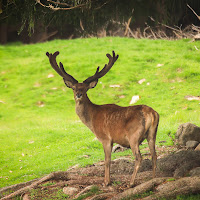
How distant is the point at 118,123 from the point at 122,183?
1220 mm

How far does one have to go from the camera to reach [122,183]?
312 inches

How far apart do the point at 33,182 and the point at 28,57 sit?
15435 mm

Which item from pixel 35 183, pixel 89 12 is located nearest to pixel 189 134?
pixel 89 12

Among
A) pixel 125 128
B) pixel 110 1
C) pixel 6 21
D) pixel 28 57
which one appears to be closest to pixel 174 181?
pixel 125 128

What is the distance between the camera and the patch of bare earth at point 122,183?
22.3 ft

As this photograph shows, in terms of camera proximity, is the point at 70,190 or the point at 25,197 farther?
the point at 25,197

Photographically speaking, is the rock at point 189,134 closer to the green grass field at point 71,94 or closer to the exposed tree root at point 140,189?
the green grass field at point 71,94

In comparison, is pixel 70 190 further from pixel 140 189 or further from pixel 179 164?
pixel 179 164

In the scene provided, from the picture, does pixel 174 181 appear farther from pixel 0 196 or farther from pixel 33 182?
pixel 0 196

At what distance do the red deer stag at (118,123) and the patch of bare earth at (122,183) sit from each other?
11.2 inches

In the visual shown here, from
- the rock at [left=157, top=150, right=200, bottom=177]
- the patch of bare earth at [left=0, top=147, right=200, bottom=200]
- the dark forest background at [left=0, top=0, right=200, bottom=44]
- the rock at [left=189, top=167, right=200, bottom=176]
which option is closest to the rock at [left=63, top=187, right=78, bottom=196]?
the patch of bare earth at [left=0, top=147, right=200, bottom=200]

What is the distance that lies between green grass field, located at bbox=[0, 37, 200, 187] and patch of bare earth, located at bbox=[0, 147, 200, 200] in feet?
5.73

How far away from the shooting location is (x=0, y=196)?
9.17 m

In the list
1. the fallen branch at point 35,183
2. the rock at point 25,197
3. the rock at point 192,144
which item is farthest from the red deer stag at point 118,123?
the rock at point 192,144
